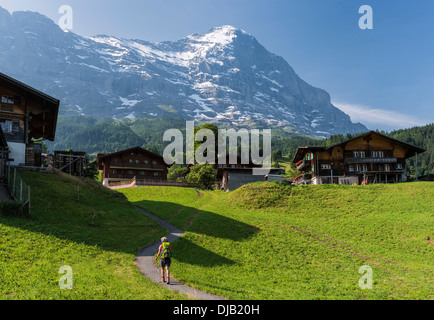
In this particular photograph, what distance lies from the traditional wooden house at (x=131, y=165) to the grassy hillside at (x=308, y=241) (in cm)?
3623

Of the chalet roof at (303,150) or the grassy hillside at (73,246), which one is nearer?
the grassy hillside at (73,246)

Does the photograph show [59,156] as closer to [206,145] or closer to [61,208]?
[61,208]

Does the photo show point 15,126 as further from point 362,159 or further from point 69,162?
point 362,159

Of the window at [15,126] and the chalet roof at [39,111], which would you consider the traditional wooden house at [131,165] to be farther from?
the window at [15,126]

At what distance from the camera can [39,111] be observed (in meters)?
50.2

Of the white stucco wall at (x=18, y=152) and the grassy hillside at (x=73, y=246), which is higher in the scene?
the white stucco wall at (x=18, y=152)

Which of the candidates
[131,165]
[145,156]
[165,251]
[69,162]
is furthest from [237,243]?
[145,156]

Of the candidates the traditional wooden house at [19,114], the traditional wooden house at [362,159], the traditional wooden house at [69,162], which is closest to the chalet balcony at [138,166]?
the traditional wooden house at [69,162]

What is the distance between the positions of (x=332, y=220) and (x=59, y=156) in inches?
1652

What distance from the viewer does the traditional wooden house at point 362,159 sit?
75.5m

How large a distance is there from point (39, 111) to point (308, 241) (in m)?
44.0

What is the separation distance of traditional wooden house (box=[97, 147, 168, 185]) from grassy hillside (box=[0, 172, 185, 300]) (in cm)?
5545
